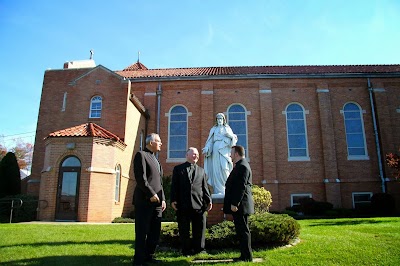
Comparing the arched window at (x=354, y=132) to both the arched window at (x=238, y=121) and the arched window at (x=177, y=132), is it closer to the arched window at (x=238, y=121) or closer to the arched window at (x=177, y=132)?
the arched window at (x=238, y=121)

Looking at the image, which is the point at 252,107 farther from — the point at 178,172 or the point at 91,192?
the point at 178,172

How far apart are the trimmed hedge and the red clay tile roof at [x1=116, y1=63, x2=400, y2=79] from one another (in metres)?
15.8

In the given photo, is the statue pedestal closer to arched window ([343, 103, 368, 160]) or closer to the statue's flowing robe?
the statue's flowing robe

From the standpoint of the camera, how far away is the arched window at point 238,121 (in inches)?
826

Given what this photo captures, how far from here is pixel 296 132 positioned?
21000 millimetres

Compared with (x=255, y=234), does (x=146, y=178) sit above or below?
above

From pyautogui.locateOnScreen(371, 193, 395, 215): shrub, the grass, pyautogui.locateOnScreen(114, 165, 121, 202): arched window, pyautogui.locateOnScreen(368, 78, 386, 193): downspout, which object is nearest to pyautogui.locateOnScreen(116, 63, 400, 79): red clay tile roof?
pyautogui.locateOnScreen(368, 78, 386, 193): downspout

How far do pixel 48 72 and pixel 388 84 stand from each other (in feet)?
77.9

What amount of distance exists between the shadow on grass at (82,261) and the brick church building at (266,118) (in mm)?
11052

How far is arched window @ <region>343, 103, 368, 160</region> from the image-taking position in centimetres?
2071

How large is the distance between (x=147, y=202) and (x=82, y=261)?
5.82ft

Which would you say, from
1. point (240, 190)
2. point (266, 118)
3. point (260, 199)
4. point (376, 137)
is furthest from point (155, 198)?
point (376, 137)

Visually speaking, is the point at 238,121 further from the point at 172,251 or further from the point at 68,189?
the point at 172,251

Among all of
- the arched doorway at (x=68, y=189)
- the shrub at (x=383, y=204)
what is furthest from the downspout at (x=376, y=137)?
the arched doorway at (x=68, y=189)
